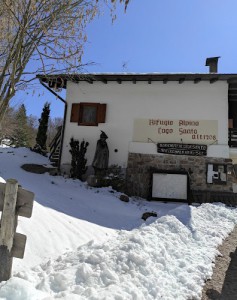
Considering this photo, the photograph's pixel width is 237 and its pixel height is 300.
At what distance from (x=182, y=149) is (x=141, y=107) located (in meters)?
2.64

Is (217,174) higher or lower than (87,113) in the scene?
lower

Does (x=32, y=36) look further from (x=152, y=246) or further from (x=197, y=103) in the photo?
(x=197, y=103)

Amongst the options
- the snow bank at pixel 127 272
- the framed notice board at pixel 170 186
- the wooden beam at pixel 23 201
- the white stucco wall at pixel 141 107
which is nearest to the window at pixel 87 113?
the white stucco wall at pixel 141 107

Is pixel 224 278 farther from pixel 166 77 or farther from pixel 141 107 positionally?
pixel 141 107

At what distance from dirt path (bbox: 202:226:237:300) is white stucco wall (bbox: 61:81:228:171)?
327 inches

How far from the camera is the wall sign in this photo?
45.2ft

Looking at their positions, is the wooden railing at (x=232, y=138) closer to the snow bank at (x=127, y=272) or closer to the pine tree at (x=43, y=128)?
the snow bank at (x=127, y=272)

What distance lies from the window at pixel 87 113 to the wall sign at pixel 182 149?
3011mm

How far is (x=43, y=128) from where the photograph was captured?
22.2 meters

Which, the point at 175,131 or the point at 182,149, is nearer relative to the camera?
the point at 182,149

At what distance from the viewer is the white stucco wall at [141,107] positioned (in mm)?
14070

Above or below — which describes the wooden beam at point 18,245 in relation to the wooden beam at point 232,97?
below

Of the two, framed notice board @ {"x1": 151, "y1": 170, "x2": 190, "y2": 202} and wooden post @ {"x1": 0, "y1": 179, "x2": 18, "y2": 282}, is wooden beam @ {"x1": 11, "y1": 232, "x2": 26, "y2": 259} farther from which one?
framed notice board @ {"x1": 151, "y1": 170, "x2": 190, "y2": 202}

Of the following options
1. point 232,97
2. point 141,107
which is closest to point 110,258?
point 141,107
